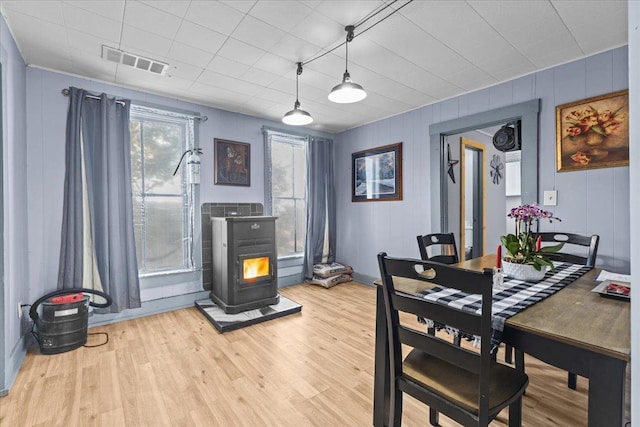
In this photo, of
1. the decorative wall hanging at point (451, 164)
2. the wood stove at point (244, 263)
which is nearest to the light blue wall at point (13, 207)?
the wood stove at point (244, 263)

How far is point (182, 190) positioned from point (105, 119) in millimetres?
1069

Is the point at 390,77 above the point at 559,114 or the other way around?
above

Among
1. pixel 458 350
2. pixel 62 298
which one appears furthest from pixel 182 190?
pixel 458 350

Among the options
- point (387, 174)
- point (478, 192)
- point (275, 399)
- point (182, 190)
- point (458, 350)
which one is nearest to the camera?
point (458, 350)

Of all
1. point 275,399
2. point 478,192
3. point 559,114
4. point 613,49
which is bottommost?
point 275,399

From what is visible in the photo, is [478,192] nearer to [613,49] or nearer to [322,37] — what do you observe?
[613,49]

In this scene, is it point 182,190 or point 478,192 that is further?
point 478,192

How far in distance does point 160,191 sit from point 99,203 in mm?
651

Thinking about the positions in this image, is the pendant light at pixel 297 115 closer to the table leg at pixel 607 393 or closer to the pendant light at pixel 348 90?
the pendant light at pixel 348 90

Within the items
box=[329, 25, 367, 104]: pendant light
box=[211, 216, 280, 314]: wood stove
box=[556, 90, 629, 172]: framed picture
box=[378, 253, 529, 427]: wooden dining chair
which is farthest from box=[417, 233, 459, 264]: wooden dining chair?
box=[211, 216, 280, 314]: wood stove

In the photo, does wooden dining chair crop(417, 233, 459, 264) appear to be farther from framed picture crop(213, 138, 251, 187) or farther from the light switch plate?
framed picture crop(213, 138, 251, 187)

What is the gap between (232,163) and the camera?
4020mm

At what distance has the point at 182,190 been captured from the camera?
3.72 m

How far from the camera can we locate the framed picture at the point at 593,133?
8.00ft
